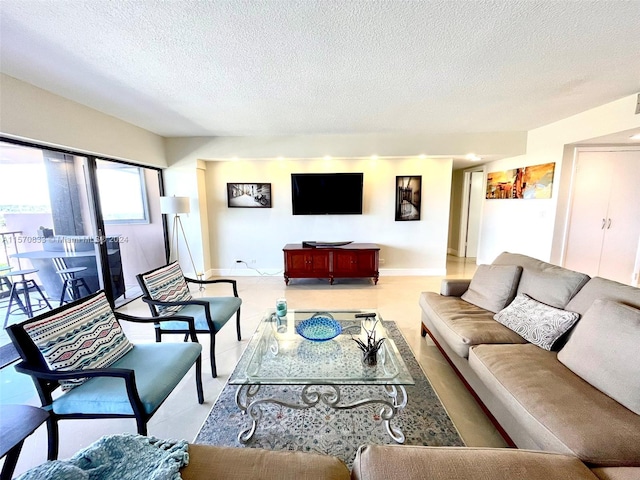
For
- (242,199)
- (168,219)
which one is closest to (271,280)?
(242,199)

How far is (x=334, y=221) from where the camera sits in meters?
4.72

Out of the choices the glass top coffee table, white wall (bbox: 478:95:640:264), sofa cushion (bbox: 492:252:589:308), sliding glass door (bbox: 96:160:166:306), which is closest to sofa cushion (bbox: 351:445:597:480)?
the glass top coffee table

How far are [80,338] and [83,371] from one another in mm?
237

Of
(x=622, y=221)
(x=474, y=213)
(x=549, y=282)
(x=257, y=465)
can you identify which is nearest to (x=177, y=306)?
(x=257, y=465)

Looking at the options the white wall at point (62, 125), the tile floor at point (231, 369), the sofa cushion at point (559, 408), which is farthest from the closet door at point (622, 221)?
the white wall at point (62, 125)

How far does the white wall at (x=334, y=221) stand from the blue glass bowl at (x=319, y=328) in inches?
105

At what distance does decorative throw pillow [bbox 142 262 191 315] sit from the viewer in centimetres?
217

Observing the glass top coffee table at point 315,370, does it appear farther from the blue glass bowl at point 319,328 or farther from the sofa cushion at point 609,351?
the sofa cushion at point 609,351

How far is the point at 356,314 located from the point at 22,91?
3436 mm

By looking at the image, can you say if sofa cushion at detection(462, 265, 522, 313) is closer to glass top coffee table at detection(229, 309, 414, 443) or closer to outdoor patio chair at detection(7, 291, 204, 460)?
glass top coffee table at detection(229, 309, 414, 443)

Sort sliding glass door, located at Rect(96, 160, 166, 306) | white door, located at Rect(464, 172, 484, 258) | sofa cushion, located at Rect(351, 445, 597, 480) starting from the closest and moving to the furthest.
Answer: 1. sofa cushion, located at Rect(351, 445, 597, 480)
2. sliding glass door, located at Rect(96, 160, 166, 306)
3. white door, located at Rect(464, 172, 484, 258)

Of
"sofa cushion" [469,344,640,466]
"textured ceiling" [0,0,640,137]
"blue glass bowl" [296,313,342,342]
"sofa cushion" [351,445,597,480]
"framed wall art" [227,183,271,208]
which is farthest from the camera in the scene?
"framed wall art" [227,183,271,208]

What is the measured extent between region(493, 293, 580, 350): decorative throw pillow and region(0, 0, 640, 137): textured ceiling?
1803 mm

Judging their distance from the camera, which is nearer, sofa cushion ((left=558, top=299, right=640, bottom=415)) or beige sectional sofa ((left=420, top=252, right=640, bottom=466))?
A: beige sectional sofa ((left=420, top=252, right=640, bottom=466))
